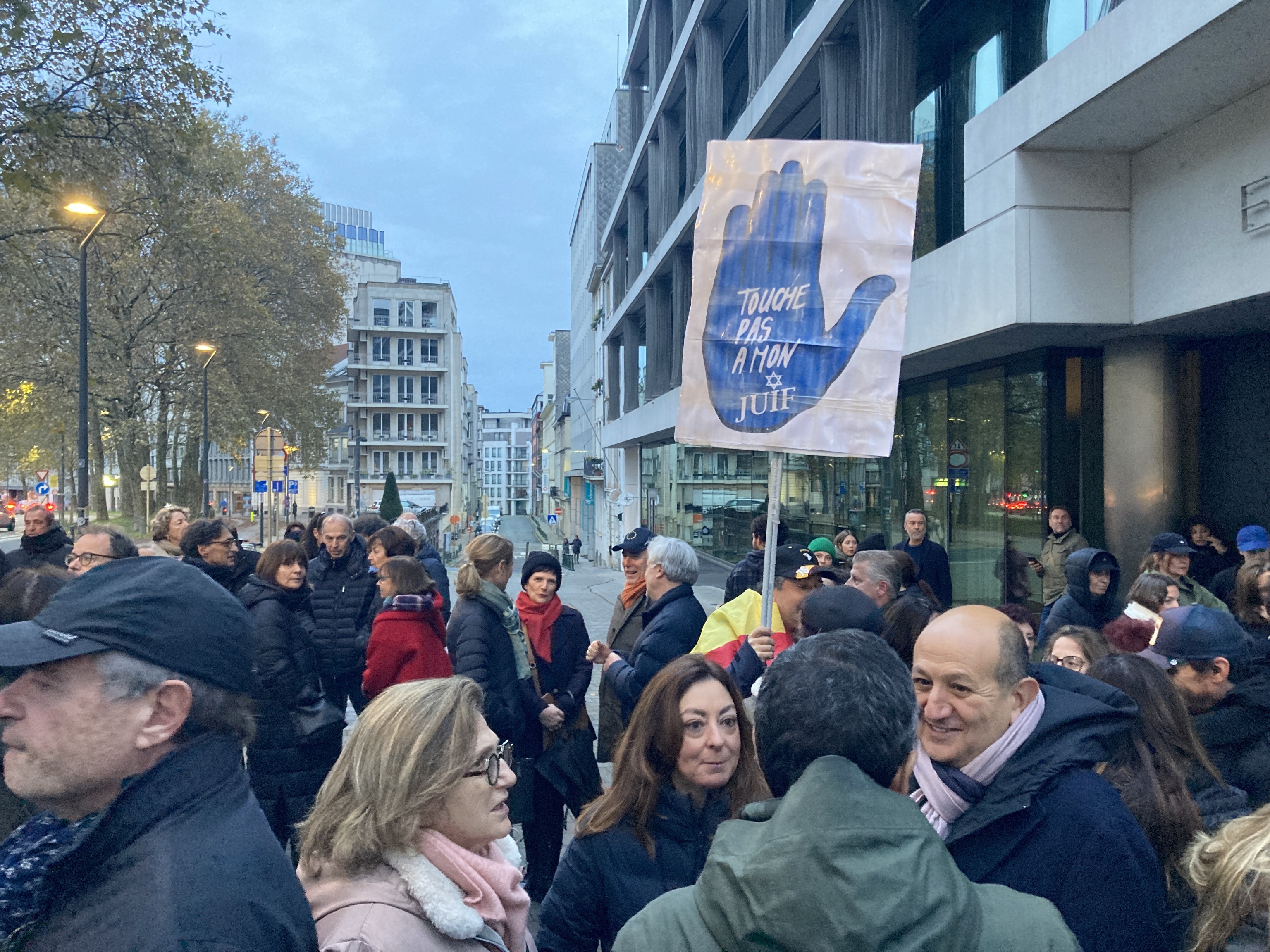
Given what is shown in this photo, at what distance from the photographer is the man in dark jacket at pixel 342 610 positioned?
6.15m

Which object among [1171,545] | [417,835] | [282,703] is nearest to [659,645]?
[282,703]

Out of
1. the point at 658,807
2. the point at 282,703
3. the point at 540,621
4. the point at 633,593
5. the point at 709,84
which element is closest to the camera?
the point at 658,807

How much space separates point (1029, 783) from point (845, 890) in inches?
39.6

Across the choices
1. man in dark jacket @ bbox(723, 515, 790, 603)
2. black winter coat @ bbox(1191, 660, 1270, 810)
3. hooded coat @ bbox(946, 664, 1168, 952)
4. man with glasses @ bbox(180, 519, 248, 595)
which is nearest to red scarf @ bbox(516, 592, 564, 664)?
man in dark jacket @ bbox(723, 515, 790, 603)

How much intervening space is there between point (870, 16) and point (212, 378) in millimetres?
30453

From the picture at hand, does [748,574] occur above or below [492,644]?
above

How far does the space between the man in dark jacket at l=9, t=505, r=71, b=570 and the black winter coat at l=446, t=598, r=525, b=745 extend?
3.74 m

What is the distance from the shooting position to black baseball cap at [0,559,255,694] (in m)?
1.59

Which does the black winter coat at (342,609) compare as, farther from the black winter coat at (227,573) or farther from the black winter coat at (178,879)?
the black winter coat at (178,879)

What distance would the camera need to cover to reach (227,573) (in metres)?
5.93

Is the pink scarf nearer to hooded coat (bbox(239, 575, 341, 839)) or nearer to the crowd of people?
the crowd of people

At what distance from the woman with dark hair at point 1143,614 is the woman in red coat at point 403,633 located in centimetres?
328

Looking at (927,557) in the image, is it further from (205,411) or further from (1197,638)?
(205,411)

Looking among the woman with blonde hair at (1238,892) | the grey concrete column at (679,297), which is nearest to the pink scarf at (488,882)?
the woman with blonde hair at (1238,892)
